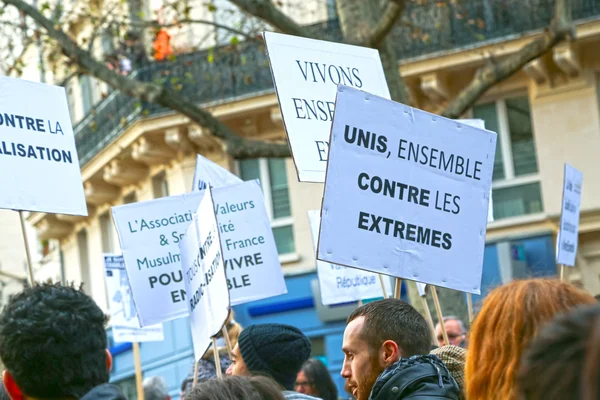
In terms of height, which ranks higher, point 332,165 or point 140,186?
point 332,165

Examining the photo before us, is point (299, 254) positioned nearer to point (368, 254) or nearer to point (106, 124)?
point (106, 124)

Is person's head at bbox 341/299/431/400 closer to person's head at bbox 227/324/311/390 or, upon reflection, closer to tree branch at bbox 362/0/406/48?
person's head at bbox 227/324/311/390

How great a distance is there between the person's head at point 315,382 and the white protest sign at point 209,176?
136cm

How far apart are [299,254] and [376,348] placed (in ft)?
55.4

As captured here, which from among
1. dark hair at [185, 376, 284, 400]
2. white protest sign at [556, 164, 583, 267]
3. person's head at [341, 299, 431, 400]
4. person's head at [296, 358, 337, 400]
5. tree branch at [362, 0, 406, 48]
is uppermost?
tree branch at [362, 0, 406, 48]

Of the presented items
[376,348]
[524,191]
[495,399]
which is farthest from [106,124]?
[495,399]

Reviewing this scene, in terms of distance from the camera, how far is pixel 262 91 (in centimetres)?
2192

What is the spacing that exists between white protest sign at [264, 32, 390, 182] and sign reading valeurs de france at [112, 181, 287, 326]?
1.42 meters

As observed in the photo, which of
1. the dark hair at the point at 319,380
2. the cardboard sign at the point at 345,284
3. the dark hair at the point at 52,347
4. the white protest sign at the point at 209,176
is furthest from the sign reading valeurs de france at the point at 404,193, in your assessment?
the cardboard sign at the point at 345,284

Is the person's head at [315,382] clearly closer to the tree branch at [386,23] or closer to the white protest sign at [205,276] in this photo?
the white protest sign at [205,276]

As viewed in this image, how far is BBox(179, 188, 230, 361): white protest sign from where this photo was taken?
19.7 feet

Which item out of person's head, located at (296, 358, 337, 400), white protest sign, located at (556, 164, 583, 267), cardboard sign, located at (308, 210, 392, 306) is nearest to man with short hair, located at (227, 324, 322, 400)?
person's head, located at (296, 358, 337, 400)

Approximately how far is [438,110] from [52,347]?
17.8 metres

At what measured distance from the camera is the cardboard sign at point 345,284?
10.5 m
